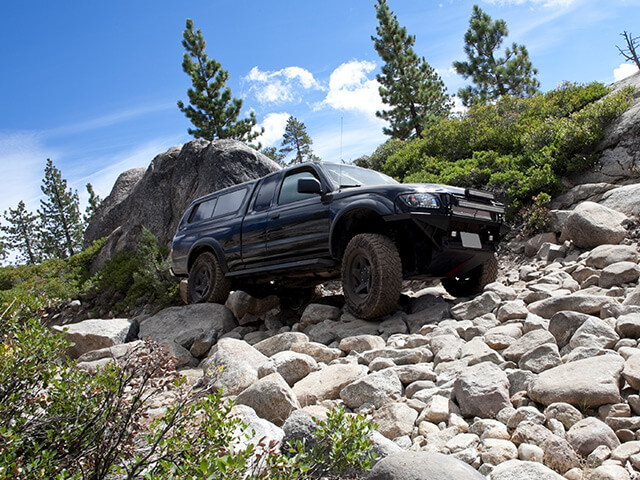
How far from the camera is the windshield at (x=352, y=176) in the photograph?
6542 mm

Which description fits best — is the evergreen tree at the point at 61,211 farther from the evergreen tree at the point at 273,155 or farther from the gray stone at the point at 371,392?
the gray stone at the point at 371,392

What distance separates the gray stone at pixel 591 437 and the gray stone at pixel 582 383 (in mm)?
272

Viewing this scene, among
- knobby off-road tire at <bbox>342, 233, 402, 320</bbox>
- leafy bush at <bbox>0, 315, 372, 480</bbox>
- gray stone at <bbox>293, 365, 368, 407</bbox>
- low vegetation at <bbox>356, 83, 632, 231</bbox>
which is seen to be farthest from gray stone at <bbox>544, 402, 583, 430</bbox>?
low vegetation at <bbox>356, 83, 632, 231</bbox>

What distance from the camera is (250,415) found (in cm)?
310

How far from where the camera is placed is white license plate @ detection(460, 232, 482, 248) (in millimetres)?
5590

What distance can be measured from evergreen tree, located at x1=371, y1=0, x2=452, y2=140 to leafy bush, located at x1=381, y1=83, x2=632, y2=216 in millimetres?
13595

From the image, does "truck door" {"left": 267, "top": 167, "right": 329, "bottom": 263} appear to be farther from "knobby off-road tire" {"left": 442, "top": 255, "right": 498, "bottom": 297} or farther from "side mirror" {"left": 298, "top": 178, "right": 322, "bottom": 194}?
"knobby off-road tire" {"left": 442, "top": 255, "right": 498, "bottom": 297}

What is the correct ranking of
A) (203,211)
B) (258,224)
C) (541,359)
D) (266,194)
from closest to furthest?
(541,359) → (258,224) → (266,194) → (203,211)

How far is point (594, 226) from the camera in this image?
6.78 meters

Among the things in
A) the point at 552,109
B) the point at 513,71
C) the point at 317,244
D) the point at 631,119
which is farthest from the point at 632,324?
the point at 513,71

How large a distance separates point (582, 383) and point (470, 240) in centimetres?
275

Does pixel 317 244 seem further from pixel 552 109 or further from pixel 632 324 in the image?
pixel 552 109

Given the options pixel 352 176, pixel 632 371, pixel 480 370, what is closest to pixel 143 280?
pixel 352 176

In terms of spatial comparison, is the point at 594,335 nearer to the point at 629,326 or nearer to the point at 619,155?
the point at 629,326
